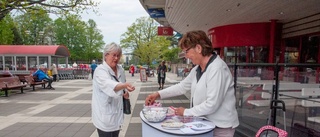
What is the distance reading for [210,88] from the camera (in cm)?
187

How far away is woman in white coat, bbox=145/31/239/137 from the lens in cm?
187

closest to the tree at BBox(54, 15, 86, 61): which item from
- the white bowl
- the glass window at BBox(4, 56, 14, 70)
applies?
the glass window at BBox(4, 56, 14, 70)

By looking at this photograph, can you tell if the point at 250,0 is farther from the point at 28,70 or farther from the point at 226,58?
the point at 28,70

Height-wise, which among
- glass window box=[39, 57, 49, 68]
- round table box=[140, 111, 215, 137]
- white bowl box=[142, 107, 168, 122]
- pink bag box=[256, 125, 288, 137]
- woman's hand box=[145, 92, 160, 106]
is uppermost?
glass window box=[39, 57, 49, 68]

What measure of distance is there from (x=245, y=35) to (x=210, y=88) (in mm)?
10707

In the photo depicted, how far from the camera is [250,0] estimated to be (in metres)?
7.64

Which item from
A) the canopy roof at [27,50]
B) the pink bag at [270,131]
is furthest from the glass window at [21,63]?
the pink bag at [270,131]

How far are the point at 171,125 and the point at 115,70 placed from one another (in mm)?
A: 1220

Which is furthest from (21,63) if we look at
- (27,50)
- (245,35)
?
(245,35)

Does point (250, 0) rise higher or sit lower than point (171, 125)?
higher

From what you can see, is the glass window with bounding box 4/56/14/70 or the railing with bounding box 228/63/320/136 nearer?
the railing with bounding box 228/63/320/136

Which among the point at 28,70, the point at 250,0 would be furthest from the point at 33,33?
the point at 250,0

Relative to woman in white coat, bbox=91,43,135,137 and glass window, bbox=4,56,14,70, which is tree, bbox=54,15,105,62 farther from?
woman in white coat, bbox=91,43,135,137

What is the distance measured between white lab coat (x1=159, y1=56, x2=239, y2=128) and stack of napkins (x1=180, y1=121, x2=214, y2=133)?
0.27 ft
